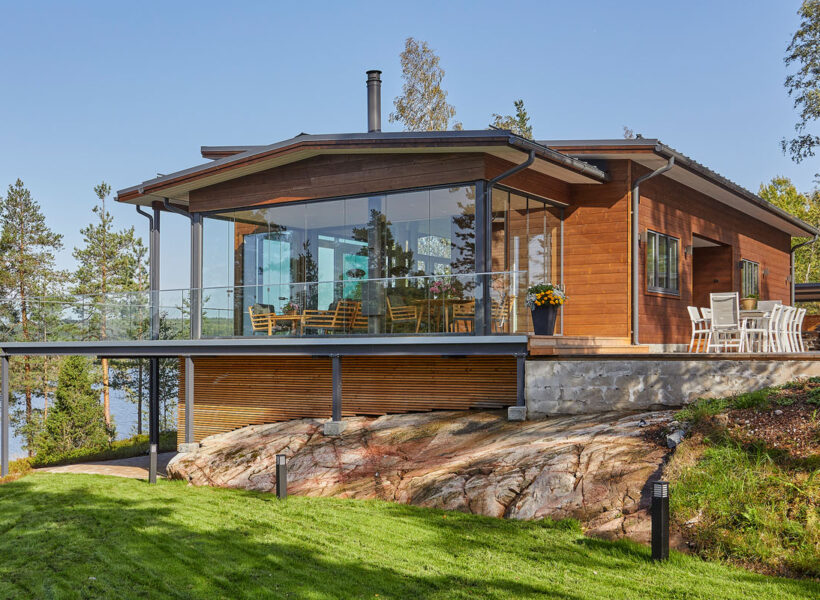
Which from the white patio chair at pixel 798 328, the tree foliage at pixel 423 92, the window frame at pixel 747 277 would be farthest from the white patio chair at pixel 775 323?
the tree foliage at pixel 423 92

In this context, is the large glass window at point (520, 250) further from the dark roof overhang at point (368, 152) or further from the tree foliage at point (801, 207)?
the tree foliage at point (801, 207)

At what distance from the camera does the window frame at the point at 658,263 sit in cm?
1381

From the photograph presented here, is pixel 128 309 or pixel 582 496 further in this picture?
→ pixel 128 309

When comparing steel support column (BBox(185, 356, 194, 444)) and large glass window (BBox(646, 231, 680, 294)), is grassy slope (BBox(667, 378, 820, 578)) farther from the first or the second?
steel support column (BBox(185, 356, 194, 444))

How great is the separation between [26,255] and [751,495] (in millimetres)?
34244

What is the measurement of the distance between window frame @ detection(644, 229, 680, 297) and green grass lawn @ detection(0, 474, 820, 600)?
7349 mm

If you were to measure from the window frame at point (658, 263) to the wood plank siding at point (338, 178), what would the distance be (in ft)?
13.0

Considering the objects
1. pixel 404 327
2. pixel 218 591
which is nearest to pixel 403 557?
pixel 218 591

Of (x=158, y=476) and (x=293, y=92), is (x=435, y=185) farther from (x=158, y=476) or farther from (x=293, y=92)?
(x=293, y=92)

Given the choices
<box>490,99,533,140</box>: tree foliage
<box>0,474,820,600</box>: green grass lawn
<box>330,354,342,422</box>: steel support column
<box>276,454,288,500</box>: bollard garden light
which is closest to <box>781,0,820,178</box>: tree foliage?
<box>490,99,533,140</box>: tree foliage

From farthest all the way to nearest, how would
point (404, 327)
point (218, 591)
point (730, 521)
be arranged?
1. point (404, 327)
2. point (730, 521)
3. point (218, 591)

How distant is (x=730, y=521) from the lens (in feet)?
20.7

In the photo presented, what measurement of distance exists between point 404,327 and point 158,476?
5.52 meters

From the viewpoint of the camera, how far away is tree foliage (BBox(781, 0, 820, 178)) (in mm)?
22234
